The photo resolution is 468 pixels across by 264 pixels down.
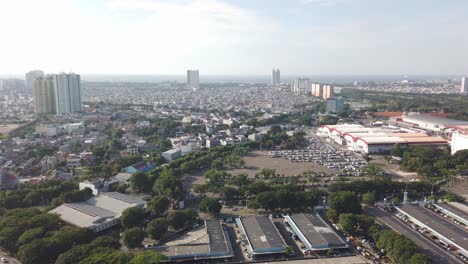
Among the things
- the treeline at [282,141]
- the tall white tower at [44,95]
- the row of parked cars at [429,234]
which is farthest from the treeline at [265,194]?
the tall white tower at [44,95]

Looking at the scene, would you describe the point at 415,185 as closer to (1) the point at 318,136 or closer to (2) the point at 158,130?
(1) the point at 318,136

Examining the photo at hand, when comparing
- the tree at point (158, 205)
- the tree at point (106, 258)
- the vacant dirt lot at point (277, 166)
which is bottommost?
the vacant dirt lot at point (277, 166)

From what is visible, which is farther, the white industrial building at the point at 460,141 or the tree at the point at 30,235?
the white industrial building at the point at 460,141

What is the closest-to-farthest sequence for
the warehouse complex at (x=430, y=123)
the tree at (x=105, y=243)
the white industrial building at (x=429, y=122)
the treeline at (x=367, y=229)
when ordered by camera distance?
the treeline at (x=367, y=229), the tree at (x=105, y=243), the warehouse complex at (x=430, y=123), the white industrial building at (x=429, y=122)

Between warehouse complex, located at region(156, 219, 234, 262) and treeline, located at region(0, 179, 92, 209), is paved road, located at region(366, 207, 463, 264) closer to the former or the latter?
warehouse complex, located at region(156, 219, 234, 262)

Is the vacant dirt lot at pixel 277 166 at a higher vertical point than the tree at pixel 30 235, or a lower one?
lower

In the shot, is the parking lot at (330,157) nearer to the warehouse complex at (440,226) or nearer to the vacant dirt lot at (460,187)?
the vacant dirt lot at (460,187)

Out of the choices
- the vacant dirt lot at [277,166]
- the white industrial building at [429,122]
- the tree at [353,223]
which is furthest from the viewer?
the white industrial building at [429,122]
